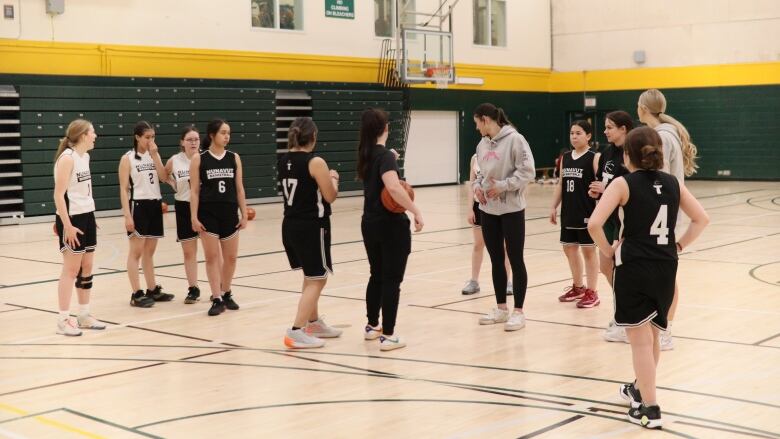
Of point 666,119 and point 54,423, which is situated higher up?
point 666,119

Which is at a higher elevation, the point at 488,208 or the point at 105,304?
the point at 488,208

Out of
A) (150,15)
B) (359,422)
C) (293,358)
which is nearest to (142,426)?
(359,422)

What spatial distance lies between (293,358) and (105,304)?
289 centimetres

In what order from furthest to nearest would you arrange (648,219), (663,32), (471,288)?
(663,32) < (471,288) < (648,219)

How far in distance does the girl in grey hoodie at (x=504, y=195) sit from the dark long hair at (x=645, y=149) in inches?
86.2

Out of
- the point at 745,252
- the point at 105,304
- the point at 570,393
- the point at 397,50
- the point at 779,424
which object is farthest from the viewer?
the point at 397,50

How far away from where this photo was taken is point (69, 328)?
22.8 feet

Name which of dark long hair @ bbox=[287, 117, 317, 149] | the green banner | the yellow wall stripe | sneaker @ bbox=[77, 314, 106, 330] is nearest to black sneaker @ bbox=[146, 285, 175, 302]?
sneaker @ bbox=[77, 314, 106, 330]

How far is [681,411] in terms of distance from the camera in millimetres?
4766

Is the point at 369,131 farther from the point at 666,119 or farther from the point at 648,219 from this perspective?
the point at 648,219

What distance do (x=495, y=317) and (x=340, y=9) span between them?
1583 cm

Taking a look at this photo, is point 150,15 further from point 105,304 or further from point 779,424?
point 779,424

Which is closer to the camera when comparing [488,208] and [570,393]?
[570,393]

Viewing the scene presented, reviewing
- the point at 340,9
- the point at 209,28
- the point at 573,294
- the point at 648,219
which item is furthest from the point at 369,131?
the point at 340,9
